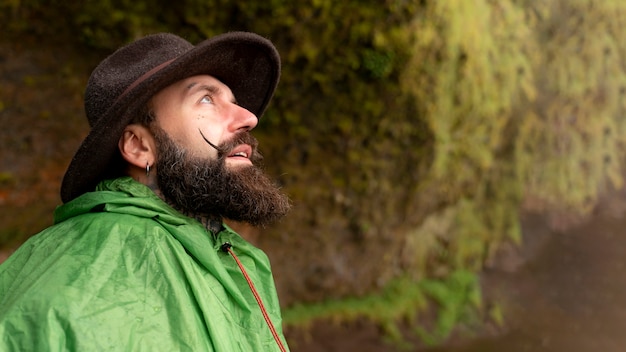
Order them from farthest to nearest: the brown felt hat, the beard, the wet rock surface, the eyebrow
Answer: the wet rock surface < the eyebrow < the beard < the brown felt hat

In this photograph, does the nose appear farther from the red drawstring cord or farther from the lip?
the red drawstring cord

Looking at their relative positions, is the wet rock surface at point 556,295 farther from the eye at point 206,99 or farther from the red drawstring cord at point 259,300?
the eye at point 206,99

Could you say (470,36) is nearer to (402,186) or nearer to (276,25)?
(402,186)

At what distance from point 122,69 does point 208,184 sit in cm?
46

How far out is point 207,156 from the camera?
1805 millimetres

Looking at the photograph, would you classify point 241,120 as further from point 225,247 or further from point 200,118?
point 225,247

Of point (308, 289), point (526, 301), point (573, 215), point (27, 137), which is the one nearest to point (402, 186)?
point (308, 289)

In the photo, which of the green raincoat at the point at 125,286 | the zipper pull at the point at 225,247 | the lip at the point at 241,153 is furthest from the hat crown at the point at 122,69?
the zipper pull at the point at 225,247

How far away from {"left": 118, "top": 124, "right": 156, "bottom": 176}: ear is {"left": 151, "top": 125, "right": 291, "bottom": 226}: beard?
33mm

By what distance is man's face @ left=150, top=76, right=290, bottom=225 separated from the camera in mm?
1768

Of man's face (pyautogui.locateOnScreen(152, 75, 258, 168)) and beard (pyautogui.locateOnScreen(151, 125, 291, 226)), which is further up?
man's face (pyautogui.locateOnScreen(152, 75, 258, 168))

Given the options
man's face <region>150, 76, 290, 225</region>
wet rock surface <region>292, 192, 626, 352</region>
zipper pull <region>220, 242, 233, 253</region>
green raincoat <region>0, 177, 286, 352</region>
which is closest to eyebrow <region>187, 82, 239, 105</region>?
man's face <region>150, 76, 290, 225</region>

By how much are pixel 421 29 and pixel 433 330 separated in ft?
10.7

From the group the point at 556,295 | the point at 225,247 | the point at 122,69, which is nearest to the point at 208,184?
the point at 225,247
